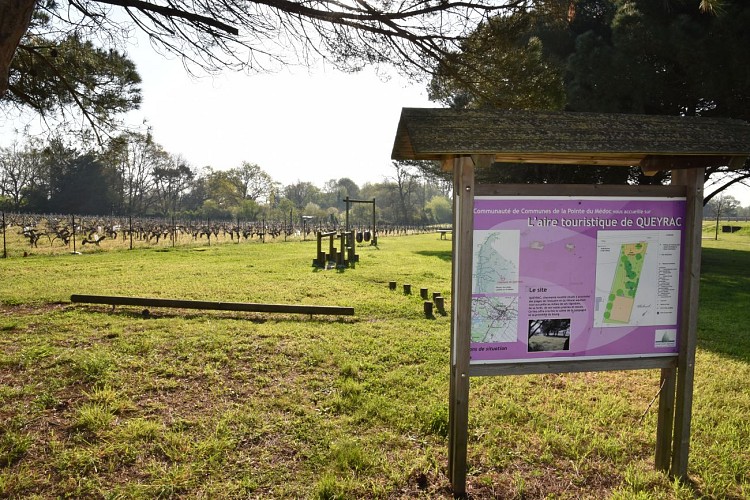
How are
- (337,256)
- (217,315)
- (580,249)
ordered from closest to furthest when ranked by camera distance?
(580,249) < (217,315) < (337,256)

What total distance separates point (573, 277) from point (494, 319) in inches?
23.5

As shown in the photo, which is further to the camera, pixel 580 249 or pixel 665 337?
pixel 665 337

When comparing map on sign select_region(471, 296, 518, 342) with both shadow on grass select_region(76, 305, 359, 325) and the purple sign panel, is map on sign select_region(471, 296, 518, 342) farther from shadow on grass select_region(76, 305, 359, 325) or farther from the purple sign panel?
shadow on grass select_region(76, 305, 359, 325)

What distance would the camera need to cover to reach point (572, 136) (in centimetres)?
272

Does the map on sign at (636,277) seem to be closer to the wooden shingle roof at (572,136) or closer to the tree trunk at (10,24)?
the wooden shingle roof at (572,136)

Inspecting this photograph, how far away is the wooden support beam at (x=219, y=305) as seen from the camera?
7012mm

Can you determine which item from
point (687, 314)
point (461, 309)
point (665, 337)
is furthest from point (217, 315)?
point (687, 314)

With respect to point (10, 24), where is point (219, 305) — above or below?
below

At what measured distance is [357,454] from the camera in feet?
10.5

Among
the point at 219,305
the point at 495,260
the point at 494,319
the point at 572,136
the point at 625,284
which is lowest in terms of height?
the point at 219,305

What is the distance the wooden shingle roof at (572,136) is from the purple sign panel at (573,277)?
32 centimetres

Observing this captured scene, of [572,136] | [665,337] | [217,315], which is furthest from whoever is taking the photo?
[217,315]

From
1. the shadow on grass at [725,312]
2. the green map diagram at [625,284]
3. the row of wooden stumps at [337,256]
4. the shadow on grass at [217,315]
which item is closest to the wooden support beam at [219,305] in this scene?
the shadow on grass at [217,315]

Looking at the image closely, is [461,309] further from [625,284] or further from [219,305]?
[219,305]
